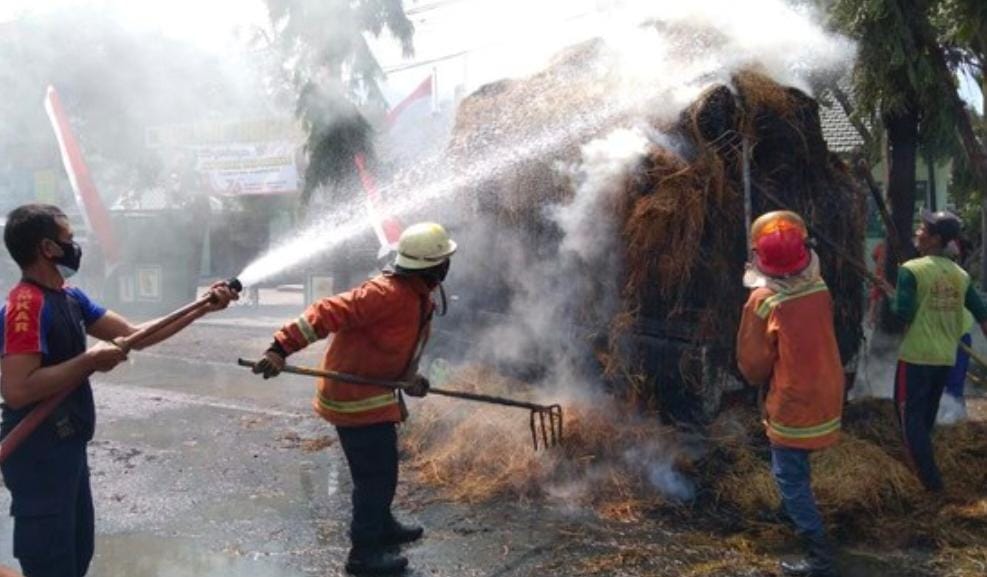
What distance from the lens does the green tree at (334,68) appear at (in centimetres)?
1285

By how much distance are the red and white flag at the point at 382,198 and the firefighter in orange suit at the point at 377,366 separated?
0.96ft

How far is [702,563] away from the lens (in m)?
4.33

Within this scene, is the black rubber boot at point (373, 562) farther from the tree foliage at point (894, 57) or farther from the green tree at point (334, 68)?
the green tree at point (334, 68)

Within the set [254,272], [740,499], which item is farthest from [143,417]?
[740,499]

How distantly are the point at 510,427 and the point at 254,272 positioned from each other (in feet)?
6.29

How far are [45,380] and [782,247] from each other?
3.10 meters

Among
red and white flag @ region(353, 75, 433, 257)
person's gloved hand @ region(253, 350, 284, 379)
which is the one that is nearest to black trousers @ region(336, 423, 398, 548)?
person's gloved hand @ region(253, 350, 284, 379)

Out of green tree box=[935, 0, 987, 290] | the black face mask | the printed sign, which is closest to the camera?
the black face mask

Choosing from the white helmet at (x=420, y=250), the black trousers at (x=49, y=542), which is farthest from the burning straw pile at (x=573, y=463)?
the black trousers at (x=49, y=542)

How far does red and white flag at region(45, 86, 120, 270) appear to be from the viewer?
1627 cm

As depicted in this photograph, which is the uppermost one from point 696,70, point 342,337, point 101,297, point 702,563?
point 696,70

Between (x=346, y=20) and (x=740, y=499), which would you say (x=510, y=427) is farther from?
(x=346, y=20)

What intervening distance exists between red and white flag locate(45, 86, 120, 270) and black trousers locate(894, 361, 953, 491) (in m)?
14.8

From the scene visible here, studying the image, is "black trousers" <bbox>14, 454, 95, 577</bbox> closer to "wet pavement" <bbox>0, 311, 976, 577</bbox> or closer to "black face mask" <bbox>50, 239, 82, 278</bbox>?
"black face mask" <bbox>50, 239, 82, 278</bbox>
